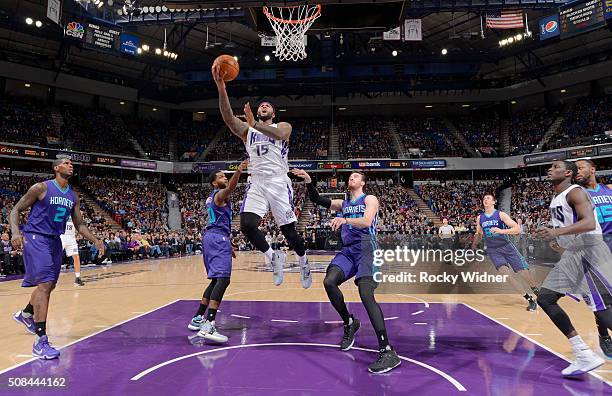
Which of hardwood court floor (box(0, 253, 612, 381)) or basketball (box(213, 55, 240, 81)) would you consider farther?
hardwood court floor (box(0, 253, 612, 381))

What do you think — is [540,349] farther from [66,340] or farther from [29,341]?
[29,341]

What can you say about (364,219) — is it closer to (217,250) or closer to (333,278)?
(333,278)

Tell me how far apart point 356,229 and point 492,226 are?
4.17 meters

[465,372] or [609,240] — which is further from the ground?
[609,240]

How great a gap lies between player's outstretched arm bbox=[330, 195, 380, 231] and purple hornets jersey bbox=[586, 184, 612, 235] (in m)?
2.63

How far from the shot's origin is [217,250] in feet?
19.1

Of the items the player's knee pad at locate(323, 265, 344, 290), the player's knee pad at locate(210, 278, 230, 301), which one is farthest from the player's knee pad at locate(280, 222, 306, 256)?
the player's knee pad at locate(210, 278, 230, 301)

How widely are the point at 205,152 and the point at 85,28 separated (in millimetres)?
14439

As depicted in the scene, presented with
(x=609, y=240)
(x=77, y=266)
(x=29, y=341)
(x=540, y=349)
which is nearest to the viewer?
(x=609, y=240)

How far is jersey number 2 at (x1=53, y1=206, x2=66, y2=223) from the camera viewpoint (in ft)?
16.9

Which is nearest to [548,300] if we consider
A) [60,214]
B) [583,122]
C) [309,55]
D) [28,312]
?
[60,214]

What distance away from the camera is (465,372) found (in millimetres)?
4234

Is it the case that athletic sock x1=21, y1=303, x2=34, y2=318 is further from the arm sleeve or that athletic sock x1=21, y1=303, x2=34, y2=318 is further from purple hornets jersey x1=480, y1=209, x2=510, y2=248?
purple hornets jersey x1=480, y1=209, x2=510, y2=248

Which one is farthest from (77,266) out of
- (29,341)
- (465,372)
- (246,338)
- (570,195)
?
(570,195)
